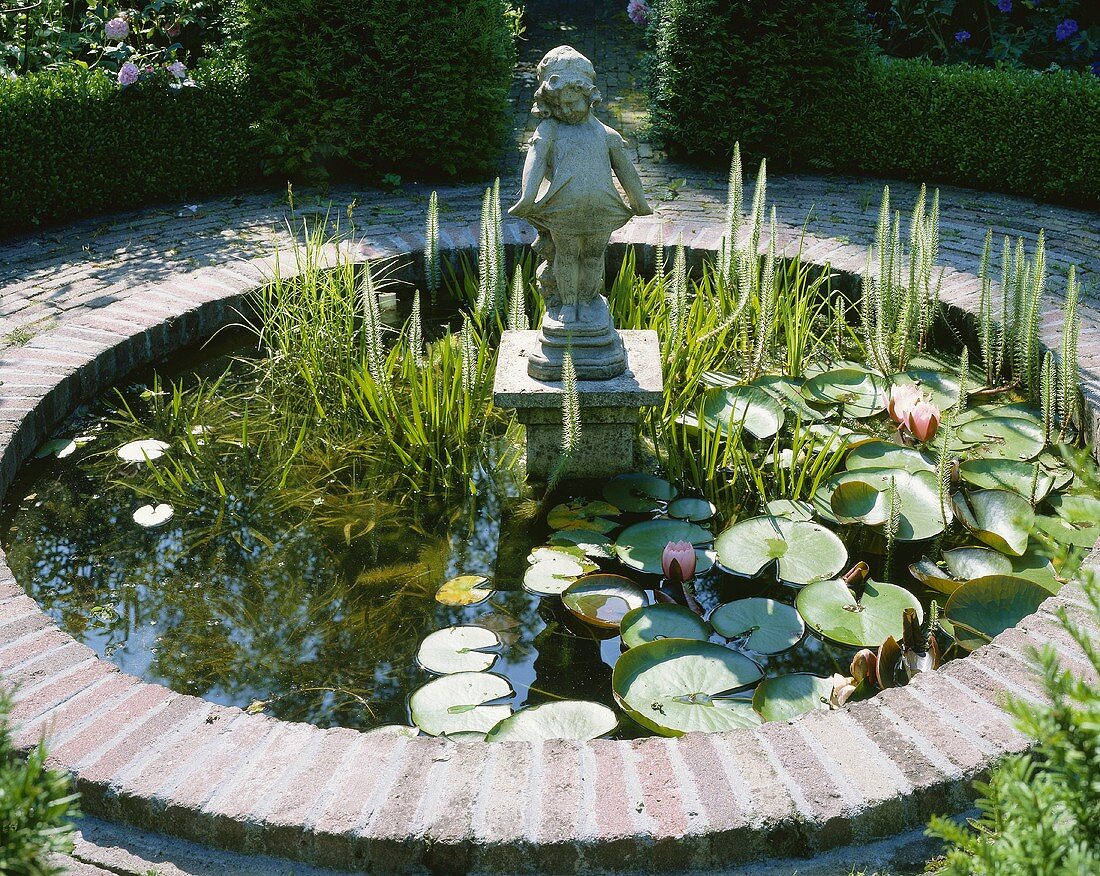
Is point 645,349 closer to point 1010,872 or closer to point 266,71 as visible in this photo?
point 1010,872

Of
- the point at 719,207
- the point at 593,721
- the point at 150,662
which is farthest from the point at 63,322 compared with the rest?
the point at 719,207

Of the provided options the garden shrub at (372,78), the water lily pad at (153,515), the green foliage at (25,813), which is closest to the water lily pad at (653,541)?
the water lily pad at (153,515)

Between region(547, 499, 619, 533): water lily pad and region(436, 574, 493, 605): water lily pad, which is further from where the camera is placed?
region(547, 499, 619, 533): water lily pad

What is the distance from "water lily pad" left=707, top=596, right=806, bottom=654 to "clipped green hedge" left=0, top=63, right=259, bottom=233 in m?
4.50

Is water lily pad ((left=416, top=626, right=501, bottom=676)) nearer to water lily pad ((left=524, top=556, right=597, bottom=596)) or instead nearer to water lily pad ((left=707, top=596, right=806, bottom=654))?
water lily pad ((left=524, top=556, right=597, bottom=596))

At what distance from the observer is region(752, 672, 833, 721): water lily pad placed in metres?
2.93

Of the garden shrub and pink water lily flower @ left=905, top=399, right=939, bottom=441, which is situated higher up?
the garden shrub

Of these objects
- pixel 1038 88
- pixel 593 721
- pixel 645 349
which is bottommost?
pixel 593 721

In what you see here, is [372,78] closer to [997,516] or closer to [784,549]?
[784,549]

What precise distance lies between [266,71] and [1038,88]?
4.45 metres

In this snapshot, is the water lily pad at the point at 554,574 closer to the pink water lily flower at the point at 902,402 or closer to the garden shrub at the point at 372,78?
the pink water lily flower at the point at 902,402

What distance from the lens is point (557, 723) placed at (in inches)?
115

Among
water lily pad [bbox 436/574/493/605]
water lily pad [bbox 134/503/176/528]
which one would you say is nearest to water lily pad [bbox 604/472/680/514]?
water lily pad [bbox 436/574/493/605]

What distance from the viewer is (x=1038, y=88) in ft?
21.4
